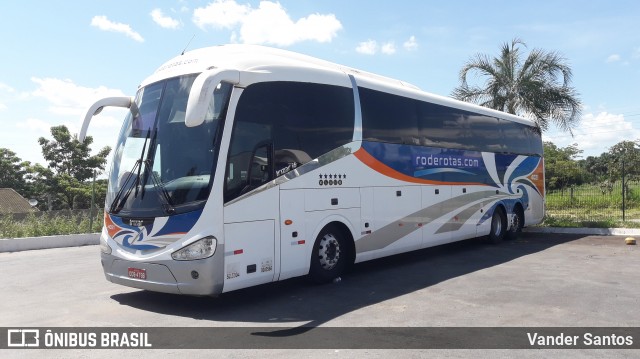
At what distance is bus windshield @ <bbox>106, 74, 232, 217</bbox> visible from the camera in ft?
22.5

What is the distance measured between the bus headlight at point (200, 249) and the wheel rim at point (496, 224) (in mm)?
10100

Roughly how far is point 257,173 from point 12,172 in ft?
128

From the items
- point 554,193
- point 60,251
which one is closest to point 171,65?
point 60,251

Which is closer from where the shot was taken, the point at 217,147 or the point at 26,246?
the point at 217,147

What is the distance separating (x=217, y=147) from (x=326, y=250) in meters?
2.89

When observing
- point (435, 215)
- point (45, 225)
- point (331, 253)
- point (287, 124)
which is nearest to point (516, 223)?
point (435, 215)

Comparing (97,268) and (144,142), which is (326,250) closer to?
(144,142)

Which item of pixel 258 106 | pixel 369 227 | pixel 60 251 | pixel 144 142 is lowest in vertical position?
pixel 60 251

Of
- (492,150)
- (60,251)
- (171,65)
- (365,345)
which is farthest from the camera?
(60,251)

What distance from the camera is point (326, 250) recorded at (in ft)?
28.7

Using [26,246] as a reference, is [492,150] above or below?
above

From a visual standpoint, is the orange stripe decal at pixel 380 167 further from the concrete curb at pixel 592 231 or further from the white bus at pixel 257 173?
the concrete curb at pixel 592 231

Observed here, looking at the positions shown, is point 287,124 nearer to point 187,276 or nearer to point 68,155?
point 187,276

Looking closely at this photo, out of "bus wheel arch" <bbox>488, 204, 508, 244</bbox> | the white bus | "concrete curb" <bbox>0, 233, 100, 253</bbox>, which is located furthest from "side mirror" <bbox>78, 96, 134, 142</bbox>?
"concrete curb" <bbox>0, 233, 100, 253</bbox>
